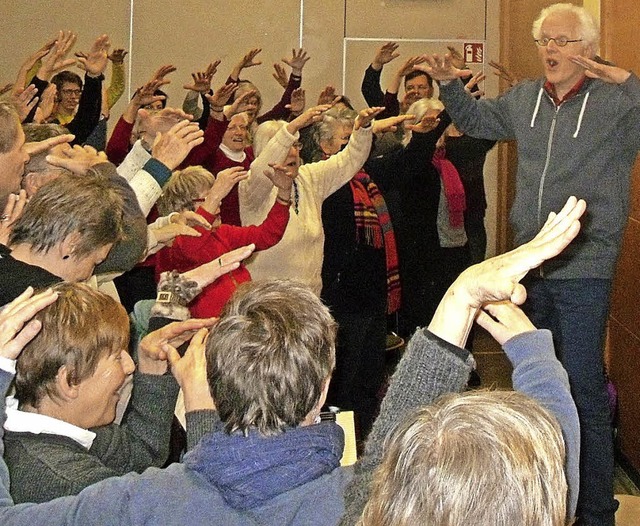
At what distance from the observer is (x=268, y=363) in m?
1.40

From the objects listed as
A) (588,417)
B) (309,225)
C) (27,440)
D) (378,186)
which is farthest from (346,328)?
(27,440)

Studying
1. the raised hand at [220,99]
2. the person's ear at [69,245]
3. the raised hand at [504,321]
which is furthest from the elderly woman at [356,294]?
the raised hand at [504,321]

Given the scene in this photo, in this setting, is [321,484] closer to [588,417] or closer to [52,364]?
[52,364]

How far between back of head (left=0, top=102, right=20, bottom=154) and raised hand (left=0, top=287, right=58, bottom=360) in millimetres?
985

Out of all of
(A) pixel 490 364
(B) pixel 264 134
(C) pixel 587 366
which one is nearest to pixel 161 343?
(C) pixel 587 366

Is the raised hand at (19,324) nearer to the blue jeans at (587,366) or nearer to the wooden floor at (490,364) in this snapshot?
the blue jeans at (587,366)

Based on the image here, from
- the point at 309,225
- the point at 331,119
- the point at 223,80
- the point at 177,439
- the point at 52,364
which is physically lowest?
the point at 177,439

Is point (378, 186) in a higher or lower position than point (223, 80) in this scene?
lower

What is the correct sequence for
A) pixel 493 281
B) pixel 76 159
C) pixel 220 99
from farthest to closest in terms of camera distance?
pixel 220 99, pixel 76 159, pixel 493 281

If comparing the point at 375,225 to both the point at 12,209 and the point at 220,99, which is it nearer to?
the point at 220,99

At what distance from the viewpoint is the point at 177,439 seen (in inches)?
93.7

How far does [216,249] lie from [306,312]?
72.3 inches

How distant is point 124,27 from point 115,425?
18.3 ft

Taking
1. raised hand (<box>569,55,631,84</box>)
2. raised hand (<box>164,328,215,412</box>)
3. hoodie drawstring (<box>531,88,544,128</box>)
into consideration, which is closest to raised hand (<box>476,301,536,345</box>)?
raised hand (<box>164,328,215,412</box>)
